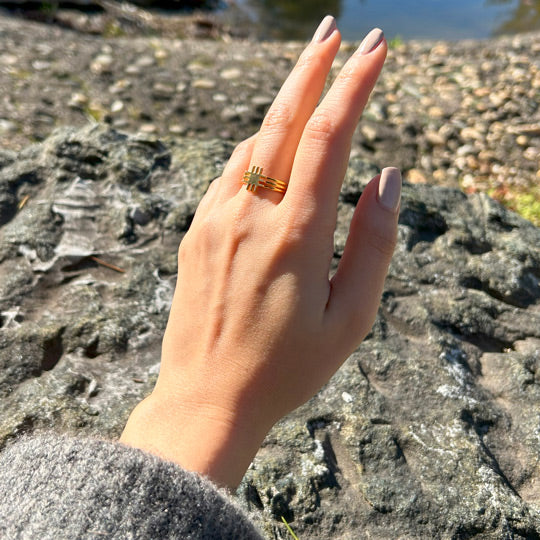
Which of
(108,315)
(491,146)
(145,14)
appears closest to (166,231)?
(108,315)

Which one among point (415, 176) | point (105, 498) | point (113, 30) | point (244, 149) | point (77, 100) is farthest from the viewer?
point (113, 30)

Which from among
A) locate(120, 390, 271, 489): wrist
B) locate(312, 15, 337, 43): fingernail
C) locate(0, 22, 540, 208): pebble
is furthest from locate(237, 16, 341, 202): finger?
locate(0, 22, 540, 208): pebble

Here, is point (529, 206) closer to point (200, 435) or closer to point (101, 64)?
point (200, 435)

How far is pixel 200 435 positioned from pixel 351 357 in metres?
0.85

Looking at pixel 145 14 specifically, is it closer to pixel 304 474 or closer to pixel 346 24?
pixel 346 24

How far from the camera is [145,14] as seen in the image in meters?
8.62

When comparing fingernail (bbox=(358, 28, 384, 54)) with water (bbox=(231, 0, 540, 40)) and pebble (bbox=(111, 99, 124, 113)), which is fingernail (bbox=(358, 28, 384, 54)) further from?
water (bbox=(231, 0, 540, 40))

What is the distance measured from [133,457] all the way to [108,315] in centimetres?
103

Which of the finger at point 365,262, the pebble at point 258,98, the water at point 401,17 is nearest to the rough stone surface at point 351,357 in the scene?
the finger at point 365,262

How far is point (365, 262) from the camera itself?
65.1 inches

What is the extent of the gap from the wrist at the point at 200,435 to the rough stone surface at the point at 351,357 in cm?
34

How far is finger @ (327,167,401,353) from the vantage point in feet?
5.28

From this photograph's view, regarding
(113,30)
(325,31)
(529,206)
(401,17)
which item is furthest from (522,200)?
(401,17)

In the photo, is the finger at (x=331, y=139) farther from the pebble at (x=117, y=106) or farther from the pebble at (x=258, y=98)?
the pebble at (x=117, y=106)
